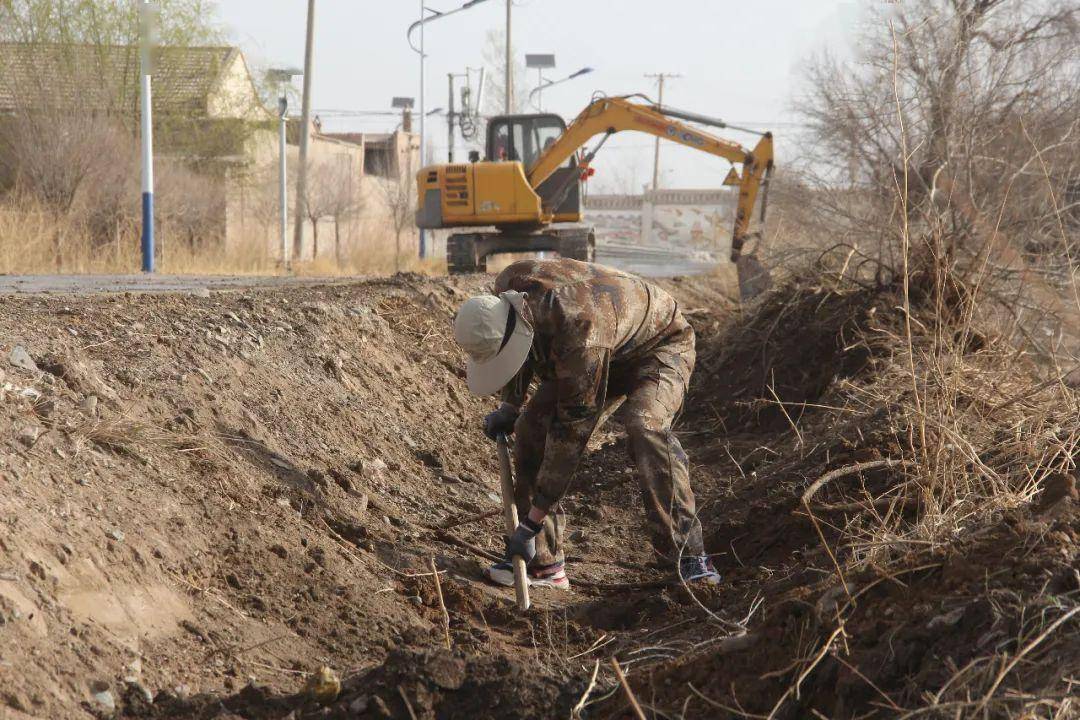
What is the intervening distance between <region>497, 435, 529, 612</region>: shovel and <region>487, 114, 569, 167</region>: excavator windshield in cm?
1227

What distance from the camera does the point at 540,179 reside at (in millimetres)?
16188

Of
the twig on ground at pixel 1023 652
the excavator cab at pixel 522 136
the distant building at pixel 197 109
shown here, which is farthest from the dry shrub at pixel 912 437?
the distant building at pixel 197 109

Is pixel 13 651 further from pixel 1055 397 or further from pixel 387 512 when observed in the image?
pixel 1055 397

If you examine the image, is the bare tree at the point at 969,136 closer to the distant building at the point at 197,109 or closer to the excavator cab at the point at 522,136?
the excavator cab at the point at 522,136

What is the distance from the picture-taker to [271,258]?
938 inches

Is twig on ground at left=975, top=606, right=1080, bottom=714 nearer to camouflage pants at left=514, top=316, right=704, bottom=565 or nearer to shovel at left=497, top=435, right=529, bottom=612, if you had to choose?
camouflage pants at left=514, top=316, right=704, bottom=565

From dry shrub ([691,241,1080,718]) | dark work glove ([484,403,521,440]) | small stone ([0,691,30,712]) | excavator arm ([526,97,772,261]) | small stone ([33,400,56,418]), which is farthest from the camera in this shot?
excavator arm ([526,97,772,261])

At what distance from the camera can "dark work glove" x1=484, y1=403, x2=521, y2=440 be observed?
5312 mm

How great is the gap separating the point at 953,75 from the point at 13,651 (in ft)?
30.9

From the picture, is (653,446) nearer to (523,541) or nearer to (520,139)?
(523,541)

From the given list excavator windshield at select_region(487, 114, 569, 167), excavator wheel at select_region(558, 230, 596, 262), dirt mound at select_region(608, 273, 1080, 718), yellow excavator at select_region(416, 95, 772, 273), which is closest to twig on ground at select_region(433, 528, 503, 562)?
dirt mound at select_region(608, 273, 1080, 718)

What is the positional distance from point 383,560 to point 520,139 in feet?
41.6

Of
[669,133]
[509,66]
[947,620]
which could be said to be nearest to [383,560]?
[947,620]

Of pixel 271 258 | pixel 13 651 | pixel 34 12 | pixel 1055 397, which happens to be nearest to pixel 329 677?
pixel 13 651
